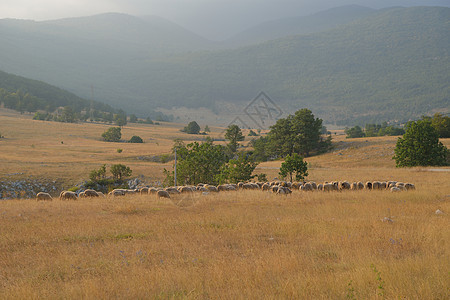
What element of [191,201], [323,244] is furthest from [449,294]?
[191,201]

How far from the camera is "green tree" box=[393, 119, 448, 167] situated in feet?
144

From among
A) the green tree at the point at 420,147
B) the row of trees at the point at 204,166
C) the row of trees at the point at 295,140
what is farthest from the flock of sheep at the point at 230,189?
the row of trees at the point at 295,140

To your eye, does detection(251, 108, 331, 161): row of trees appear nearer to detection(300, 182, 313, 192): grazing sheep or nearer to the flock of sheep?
the flock of sheep

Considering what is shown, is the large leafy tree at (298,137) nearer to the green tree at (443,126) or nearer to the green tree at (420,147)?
the green tree at (443,126)

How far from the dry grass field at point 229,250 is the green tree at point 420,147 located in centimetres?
2906

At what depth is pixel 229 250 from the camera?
9.30 meters

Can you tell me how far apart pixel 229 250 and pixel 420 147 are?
43.7m

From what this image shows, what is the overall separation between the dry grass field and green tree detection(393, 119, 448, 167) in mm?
29061

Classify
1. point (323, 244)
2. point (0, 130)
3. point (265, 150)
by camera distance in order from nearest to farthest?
point (323, 244), point (265, 150), point (0, 130)

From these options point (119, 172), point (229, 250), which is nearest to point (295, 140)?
point (119, 172)

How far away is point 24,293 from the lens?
6367 mm

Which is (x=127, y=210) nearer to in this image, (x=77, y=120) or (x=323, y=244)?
(x=323, y=244)

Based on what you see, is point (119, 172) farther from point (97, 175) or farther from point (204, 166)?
point (204, 166)

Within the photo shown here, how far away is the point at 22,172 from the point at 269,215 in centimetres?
4131
